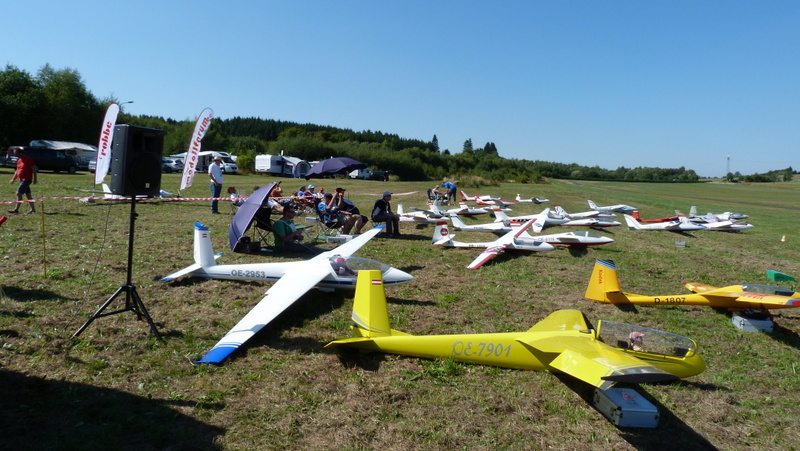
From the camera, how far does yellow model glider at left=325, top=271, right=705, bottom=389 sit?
186 inches

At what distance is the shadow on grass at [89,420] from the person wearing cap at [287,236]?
6.32 meters

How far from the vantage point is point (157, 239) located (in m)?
11.1

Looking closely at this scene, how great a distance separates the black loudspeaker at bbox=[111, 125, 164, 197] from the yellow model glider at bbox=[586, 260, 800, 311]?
294 inches

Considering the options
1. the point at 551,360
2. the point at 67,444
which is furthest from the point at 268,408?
the point at 551,360

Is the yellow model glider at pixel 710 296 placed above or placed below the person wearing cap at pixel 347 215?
below

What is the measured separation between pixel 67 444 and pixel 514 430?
3895 millimetres

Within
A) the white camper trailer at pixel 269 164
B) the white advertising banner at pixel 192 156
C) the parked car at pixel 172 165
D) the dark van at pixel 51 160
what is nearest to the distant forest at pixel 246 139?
the white camper trailer at pixel 269 164

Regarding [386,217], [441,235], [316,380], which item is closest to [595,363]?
[316,380]

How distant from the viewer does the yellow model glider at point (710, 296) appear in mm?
6902

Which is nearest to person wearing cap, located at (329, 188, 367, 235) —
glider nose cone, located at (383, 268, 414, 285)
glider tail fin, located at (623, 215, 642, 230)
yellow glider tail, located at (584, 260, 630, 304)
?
glider nose cone, located at (383, 268, 414, 285)

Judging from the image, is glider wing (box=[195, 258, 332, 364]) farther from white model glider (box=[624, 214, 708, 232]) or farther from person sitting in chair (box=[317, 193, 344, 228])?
white model glider (box=[624, 214, 708, 232])

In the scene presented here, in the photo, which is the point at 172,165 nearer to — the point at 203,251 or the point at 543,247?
the point at 203,251

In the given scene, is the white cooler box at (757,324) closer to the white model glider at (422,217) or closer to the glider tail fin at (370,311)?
the glider tail fin at (370,311)

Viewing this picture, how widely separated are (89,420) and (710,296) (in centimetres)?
907
